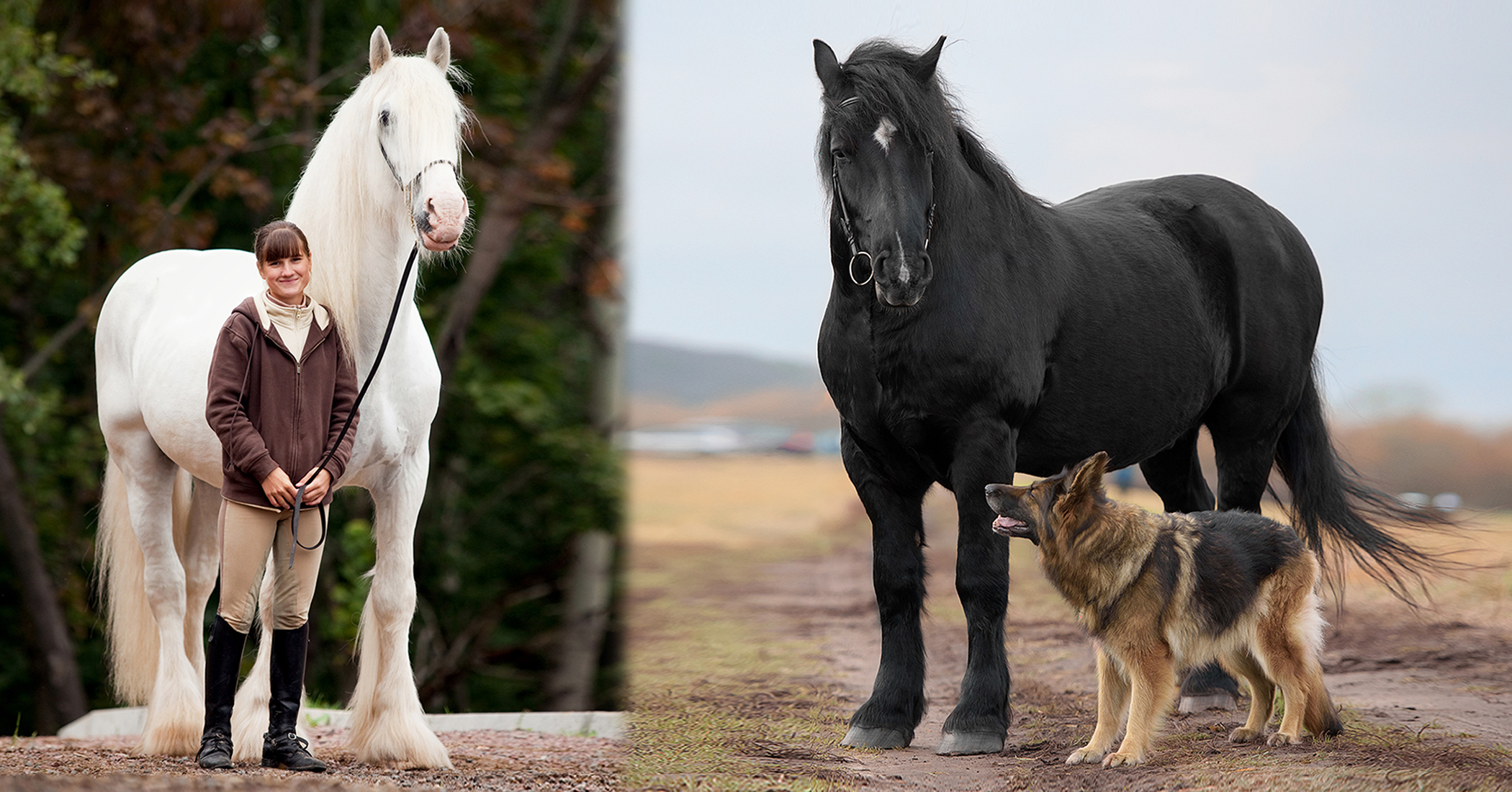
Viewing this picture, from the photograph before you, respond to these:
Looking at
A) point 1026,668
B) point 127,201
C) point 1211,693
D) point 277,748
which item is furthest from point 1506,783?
point 127,201

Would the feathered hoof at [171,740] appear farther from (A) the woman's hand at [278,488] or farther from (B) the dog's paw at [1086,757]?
(B) the dog's paw at [1086,757]

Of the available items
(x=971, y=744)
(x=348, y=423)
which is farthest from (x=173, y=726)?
(x=971, y=744)

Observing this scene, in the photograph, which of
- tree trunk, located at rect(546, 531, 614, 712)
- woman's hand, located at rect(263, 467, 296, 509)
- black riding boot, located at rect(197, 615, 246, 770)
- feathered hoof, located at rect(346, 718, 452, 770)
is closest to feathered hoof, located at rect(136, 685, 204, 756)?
black riding boot, located at rect(197, 615, 246, 770)

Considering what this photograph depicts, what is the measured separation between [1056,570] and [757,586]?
442 cm

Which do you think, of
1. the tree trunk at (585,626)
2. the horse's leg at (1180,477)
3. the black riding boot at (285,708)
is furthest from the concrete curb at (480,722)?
the tree trunk at (585,626)

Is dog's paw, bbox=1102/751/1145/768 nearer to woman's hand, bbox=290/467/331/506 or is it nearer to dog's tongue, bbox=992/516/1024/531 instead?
dog's tongue, bbox=992/516/1024/531

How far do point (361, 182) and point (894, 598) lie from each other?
246 cm

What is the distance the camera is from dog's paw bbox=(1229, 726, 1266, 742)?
4.43 meters

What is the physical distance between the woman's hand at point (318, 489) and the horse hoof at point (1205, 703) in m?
3.57

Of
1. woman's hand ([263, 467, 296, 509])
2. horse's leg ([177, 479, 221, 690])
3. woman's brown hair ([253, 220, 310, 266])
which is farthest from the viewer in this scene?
horse's leg ([177, 479, 221, 690])

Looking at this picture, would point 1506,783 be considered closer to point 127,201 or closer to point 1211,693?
point 1211,693

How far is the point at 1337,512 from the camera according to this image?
5.85 meters

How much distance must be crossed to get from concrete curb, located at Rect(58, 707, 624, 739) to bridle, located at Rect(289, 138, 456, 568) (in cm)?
178

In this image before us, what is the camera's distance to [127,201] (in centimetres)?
1180
